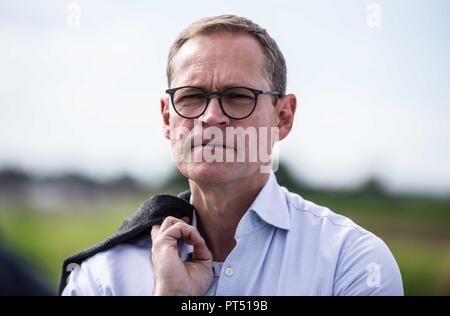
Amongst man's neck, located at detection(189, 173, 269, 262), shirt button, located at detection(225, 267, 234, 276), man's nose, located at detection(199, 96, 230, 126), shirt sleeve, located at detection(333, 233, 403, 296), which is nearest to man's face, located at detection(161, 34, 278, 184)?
man's nose, located at detection(199, 96, 230, 126)

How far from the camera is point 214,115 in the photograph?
2.27 m

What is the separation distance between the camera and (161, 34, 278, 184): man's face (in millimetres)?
2297

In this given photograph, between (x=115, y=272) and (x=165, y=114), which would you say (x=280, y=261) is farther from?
(x=165, y=114)

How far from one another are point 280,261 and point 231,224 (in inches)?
13.9

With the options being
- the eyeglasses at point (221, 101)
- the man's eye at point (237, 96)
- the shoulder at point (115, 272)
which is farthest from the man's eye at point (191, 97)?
the shoulder at point (115, 272)

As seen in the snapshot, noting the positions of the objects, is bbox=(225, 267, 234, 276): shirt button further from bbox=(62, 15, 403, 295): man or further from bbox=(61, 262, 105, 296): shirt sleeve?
bbox=(61, 262, 105, 296): shirt sleeve

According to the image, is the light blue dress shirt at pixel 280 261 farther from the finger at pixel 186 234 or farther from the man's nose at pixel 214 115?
the man's nose at pixel 214 115

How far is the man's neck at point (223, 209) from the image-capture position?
98.5 inches

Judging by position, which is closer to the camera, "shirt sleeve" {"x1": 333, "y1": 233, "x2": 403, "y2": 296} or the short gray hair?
"shirt sleeve" {"x1": 333, "y1": 233, "x2": 403, "y2": 296}

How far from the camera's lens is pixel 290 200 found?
259 cm

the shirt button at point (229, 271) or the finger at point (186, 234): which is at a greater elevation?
the finger at point (186, 234)

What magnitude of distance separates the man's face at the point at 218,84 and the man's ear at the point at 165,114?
0.50 feet
